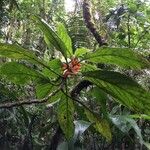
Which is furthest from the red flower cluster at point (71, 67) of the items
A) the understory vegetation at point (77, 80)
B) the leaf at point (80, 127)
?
the leaf at point (80, 127)

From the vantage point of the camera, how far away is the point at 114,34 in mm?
3334

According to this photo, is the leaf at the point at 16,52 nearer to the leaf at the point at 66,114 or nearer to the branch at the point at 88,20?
the leaf at the point at 66,114

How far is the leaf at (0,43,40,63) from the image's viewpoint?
2.46 feet

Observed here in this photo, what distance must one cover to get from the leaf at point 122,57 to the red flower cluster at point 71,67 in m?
0.08

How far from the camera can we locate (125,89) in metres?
0.75

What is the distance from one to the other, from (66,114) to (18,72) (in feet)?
0.61

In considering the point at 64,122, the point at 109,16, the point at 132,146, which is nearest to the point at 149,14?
the point at 109,16

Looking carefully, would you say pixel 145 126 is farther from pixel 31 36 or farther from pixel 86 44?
pixel 31 36

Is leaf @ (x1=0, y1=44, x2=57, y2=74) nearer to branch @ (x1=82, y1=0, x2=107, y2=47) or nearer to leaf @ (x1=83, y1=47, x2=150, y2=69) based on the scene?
leaf @ (x1=83, y1=47, x2=150, y2=69)

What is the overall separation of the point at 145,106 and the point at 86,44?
94.3 inches

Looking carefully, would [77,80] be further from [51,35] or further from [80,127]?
[51,35]

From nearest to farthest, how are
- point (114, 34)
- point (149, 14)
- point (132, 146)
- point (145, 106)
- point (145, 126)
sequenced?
point (145, 106) → point (132, 146) → point (145, 126) → point (114, 34) → point (149, 14)

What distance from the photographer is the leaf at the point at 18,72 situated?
85cm

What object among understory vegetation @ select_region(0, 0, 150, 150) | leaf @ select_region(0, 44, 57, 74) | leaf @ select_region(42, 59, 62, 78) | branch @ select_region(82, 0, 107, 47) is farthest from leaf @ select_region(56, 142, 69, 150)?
leaf @ select_region(0, 44, 57, 74)
